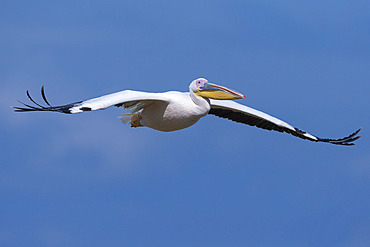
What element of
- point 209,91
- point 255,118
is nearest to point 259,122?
point 255,118

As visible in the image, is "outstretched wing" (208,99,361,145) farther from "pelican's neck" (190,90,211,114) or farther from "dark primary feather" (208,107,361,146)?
"pelican's neck" (190,90,211,114)

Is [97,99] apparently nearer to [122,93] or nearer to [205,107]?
[122,93]

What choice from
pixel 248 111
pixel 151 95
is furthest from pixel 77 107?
pixel 248 111

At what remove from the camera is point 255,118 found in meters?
16.3

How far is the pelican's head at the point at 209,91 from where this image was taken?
13.9 meters

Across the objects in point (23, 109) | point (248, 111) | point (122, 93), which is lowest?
point (23, 109)

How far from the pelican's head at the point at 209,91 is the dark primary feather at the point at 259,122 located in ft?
6.05

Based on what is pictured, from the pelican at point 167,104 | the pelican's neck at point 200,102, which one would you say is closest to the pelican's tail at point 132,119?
the pelican at point 167,104

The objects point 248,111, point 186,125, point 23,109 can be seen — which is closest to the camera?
point 23,109

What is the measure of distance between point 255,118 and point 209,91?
8.32ft

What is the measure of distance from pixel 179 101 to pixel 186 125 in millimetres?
559

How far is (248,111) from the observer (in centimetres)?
1588

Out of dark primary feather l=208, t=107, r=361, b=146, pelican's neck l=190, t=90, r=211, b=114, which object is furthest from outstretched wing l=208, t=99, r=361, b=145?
pelican's neck l=190, t=90, r=211, b=114

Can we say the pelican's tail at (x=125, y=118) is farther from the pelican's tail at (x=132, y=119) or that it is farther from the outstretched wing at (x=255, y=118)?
the outstretched wing at (x=255, y=118)
